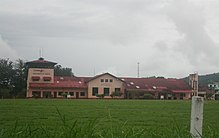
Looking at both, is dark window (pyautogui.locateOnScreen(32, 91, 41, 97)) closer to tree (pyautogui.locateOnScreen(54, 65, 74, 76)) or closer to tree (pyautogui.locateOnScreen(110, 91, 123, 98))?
tree (pyautogui.locateOnScreen(110, 91, 123, 98))

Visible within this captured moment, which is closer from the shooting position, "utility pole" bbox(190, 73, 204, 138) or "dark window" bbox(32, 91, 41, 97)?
"utility pole" bbox(190, 73, 204, 138)

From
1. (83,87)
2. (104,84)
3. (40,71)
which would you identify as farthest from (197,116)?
(40,71)

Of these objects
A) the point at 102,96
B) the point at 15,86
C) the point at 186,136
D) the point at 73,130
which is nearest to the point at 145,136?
the point at 186,136

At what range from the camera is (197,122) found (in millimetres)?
3514

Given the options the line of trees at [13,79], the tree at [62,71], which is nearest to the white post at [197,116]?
the line of trees at [13,79]

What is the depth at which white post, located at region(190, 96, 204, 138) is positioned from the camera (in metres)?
3.46

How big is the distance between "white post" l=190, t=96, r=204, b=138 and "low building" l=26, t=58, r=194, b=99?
62166 mm

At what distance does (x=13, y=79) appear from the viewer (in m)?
69.6

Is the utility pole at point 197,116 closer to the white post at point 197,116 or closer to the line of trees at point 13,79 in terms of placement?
the white post at point 197,116

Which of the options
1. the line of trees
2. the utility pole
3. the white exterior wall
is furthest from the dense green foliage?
the utility pole

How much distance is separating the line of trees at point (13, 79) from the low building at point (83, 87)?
7.64 ft

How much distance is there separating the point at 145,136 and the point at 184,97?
235ft

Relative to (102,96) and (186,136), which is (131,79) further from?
(186,136)

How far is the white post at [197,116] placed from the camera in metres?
3.46
